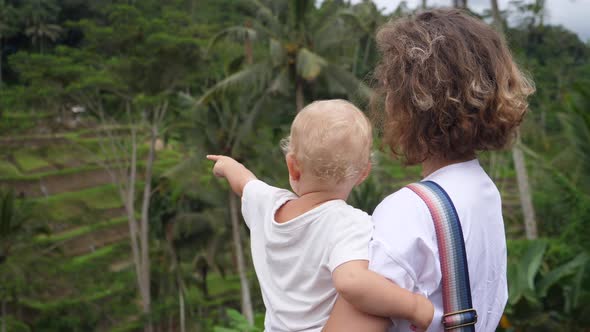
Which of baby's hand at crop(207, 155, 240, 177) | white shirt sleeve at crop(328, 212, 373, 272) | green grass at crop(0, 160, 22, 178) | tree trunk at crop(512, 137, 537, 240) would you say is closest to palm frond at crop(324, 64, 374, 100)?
tree trunk at crop(512, 137, 537, 240)

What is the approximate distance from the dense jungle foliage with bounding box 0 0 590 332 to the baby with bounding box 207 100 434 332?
9171 millimetres

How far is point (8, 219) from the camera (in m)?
14.3

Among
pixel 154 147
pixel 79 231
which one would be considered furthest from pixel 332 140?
pixel 79 231

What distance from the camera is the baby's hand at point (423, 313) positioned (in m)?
1.02

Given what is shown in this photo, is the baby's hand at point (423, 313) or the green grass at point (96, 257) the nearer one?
the baby's hand at point (423, 313)

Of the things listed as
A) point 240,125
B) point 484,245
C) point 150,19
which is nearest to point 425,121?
point 484,245

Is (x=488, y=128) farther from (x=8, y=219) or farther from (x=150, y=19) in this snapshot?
(x=150, y=19)

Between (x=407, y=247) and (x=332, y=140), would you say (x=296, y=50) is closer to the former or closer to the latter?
(x=332, y=140)

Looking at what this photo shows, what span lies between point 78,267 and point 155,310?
2.87m

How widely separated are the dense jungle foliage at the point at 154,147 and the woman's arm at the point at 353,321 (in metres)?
9.33

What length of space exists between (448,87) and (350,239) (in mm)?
296

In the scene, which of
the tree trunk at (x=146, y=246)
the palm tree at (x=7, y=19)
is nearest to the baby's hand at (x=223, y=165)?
the tree trunk at (x=146, y=246)

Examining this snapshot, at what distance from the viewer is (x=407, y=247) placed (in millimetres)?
1020

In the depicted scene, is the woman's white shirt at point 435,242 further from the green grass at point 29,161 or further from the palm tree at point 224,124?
the green grass at point 29,161
